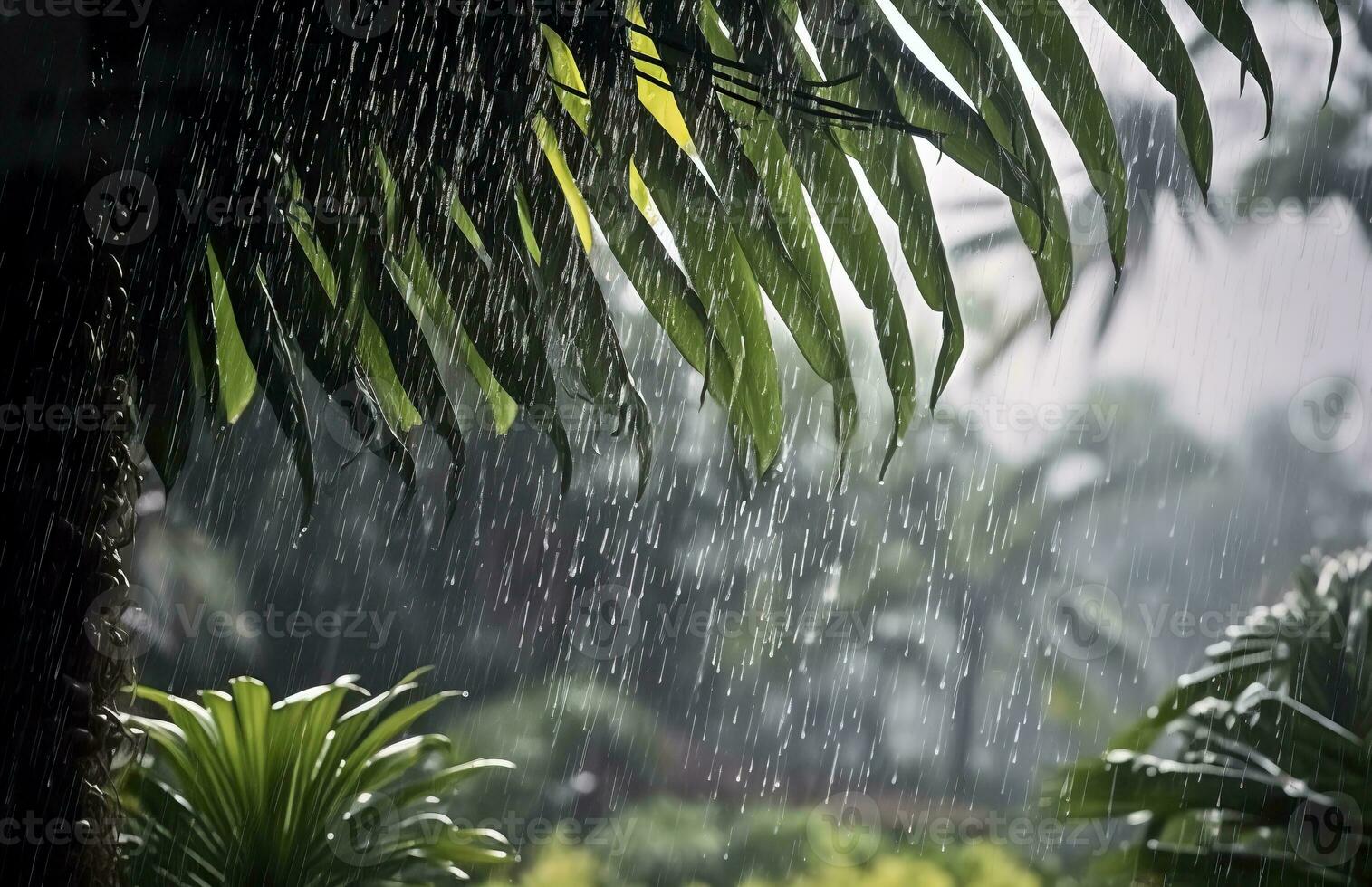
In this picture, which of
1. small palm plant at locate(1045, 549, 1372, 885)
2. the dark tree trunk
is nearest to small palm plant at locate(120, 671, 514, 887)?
small palm plant at locate(1045, 549, 1372, 885)

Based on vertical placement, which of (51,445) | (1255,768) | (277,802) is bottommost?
(277,802)

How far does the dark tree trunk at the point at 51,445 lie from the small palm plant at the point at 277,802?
1550mm

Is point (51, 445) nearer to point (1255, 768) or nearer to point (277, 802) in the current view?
point (277, 802)

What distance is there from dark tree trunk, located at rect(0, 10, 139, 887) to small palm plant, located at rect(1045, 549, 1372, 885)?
2.01m

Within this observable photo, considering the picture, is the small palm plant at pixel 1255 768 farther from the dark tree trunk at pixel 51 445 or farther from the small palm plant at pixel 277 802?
the dark tree trunk at pixel 51 445

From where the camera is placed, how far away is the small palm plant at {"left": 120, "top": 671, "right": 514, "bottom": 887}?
1.95 meters

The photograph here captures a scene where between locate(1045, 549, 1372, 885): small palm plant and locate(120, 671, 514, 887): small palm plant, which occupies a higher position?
locate(1045, 549, 1372, 885): small palm plant

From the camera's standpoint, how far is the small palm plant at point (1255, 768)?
2.02 m

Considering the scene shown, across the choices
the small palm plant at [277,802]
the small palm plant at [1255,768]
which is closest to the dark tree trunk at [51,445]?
the small palm plant at [277,802]

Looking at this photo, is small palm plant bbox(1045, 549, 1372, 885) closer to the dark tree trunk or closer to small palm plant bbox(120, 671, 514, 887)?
small palm plant bbox(120, 671, 514, 887)

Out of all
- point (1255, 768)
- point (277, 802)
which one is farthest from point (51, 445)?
point (1255, 768)

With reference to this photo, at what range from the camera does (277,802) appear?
6.55 feet

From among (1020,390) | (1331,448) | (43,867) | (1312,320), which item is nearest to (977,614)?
(1020,390)

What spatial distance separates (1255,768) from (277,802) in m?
2.08
